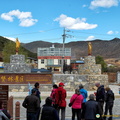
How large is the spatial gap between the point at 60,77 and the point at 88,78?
2.73 m

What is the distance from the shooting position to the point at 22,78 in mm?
22031

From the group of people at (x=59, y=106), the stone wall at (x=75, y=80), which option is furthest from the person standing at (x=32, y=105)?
the stone wall at (x=75, y=80)

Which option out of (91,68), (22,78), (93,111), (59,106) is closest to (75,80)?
(91,68)

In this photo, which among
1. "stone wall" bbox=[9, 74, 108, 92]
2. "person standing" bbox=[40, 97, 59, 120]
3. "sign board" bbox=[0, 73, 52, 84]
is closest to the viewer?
"person standing" bbox=[40, 97, 59, 120]

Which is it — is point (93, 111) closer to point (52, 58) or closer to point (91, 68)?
point (91, 68)

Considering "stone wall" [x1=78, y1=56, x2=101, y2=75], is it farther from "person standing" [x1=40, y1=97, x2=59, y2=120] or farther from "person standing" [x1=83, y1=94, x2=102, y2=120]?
"person standing" [x1=40, y1=97, x2=59, y2=120]

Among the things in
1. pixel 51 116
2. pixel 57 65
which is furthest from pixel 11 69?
pixel 57 65

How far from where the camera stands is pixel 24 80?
22.0 meters

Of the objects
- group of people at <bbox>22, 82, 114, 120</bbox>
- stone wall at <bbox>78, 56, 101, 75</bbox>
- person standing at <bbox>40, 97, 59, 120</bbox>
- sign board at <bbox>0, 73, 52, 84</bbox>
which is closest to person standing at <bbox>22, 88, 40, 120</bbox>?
group of people at <bbox>22, 82, 114, 120</bbox>

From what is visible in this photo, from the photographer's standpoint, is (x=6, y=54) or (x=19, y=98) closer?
(x=19, y=98)

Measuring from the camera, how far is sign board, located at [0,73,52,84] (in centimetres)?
2198

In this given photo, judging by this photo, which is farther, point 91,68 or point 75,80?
point 91,68

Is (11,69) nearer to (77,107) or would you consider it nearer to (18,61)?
(18,61)

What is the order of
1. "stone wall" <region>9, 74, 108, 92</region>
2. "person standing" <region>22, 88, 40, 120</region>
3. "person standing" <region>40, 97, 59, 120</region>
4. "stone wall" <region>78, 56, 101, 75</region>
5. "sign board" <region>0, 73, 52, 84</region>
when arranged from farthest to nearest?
1. "stone wall" <region>78, 56, 101, 75</region>
2. "stone wall" <region>9, 74, 108, 92</region>
3. "sign board" <region>0, 73, 52, 84</region>
4. "person standing" <region>22, 88, 40, 120</region>
5. "person standing" <region>40, 97, 59, 120</region>
